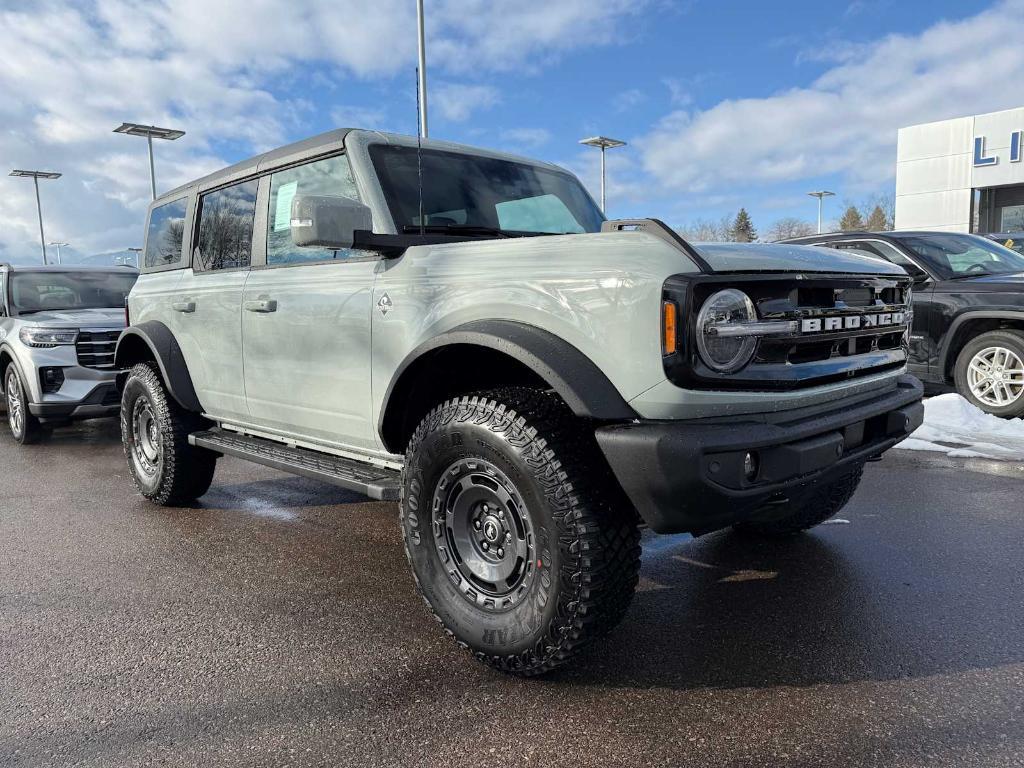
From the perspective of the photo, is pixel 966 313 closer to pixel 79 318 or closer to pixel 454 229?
pixel 454 229

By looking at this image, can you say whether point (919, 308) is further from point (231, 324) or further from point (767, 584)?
point (231, 324)

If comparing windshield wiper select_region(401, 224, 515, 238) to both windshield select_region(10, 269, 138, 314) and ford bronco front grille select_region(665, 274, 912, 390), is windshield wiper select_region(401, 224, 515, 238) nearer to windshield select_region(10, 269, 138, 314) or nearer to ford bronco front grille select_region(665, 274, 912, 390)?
ford bronco front grille select_region(665, 274, 912, 390)

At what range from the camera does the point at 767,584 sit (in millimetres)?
3393

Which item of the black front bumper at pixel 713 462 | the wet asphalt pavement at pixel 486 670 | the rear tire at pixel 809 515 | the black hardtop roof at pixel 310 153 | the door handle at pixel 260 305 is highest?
the black hardtop roof at pixel 310 153

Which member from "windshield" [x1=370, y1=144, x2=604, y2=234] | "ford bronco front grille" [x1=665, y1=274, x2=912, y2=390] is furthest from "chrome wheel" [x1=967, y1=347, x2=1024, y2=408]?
"windshield" [x1=370, y1=144, x2=604, y2=234]

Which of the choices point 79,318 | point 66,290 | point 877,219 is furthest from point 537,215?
point 877,219

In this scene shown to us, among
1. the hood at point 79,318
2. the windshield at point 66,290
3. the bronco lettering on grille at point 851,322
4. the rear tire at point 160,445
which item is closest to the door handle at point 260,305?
the rear tire at point 160,445

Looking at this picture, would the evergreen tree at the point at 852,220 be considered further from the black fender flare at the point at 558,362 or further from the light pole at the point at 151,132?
the black fender flare at the point at 558,362

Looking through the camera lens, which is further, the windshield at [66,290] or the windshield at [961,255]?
the windshield at [66,290]

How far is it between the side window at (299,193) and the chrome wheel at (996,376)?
19.3 ft

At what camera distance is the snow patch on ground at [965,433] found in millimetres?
5727

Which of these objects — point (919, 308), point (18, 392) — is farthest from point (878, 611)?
point (18, 392)

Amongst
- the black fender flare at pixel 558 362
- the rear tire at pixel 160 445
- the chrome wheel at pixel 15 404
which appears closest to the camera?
the black fender flare at pixel 558 362

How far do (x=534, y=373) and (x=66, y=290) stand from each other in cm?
761
